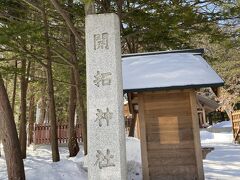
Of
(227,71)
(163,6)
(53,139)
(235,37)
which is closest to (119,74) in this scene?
(163,6)

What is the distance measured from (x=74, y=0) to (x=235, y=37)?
18.6ft

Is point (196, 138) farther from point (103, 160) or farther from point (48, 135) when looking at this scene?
point (48, 135)

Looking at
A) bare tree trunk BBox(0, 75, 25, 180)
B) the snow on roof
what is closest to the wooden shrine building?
the snow on roof

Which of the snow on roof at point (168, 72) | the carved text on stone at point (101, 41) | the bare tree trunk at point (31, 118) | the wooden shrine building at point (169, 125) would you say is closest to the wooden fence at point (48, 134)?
the bare tree trunk at point (31, 118)

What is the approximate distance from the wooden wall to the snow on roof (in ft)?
1.78

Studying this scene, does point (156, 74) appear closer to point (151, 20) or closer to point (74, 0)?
point (151, 20)

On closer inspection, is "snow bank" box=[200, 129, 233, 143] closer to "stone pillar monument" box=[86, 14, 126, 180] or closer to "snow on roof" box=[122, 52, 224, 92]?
"snow on roof" box=[122, 52, 224, 92]

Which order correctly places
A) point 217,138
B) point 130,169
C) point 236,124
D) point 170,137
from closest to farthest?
1. point 170,137
2. point 130,169
3. point 236,124
4. point 217,138

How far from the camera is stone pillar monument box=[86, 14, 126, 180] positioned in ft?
19.5

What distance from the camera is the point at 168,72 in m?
8.95

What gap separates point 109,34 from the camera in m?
6.32

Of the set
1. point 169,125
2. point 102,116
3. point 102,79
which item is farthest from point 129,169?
point 102,79

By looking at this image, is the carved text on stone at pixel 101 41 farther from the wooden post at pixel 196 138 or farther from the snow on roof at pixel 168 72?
the wooden post at pixel 196 138

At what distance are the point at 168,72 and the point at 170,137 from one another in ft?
5.57
